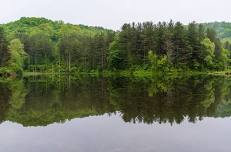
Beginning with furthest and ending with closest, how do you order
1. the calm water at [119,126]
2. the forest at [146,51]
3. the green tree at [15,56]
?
the green tree at [15,56] → the forest at [146,51] → the calm water at [119,126]

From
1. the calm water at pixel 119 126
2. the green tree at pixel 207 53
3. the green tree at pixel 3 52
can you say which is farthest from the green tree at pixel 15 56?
the calm water at pixel 119 126

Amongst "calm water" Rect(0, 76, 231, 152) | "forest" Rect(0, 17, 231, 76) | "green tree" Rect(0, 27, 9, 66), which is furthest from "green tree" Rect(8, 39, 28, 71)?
"calm water" Rect(0, 76, 231, 152)

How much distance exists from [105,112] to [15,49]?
9422 centimetres

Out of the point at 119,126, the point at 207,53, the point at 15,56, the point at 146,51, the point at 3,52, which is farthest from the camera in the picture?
the point at 15,56

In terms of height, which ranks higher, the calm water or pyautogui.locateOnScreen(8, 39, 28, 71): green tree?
pyautogui.locateOnScreen(8, 39, 28, 71): green tree

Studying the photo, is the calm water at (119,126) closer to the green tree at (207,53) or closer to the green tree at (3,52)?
the green tree at (207,53)

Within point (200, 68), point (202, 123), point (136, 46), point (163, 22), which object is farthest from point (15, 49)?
point (202, 123)

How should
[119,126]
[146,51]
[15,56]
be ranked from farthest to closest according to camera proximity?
1. [15,56]
2. [146,51]
3. [119,126]

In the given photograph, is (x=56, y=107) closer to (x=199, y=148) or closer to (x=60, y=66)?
(x=199, y=148)

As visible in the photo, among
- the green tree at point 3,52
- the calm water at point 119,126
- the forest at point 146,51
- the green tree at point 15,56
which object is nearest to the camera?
the calm water at point 119,126

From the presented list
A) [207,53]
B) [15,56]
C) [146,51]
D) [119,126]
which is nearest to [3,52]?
Result: [15,56]

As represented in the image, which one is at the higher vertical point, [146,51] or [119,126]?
[146,51]

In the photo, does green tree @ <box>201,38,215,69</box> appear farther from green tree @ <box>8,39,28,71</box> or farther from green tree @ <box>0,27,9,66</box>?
green tree @ <box>0,27,9,66</box>

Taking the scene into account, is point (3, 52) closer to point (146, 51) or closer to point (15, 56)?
point (15, 56)
